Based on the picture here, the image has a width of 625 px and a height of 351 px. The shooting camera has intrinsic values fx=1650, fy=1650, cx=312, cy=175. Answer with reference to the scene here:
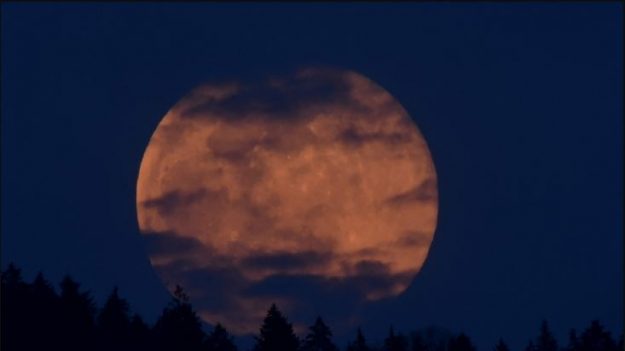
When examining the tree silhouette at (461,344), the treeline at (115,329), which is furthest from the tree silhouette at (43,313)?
the tree silhouette at (461,344)

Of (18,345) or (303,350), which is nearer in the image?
(18,345)

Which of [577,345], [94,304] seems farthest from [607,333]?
[94,304]

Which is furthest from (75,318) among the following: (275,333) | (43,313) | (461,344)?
(461,344)

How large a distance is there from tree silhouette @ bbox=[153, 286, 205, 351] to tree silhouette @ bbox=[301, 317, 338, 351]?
6815mm

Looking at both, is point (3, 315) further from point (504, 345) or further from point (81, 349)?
point (504, 345)

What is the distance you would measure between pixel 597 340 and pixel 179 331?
19192 mm

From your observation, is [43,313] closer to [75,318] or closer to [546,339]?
[75,318]

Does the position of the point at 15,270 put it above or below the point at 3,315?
above

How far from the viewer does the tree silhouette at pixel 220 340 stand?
78.7m

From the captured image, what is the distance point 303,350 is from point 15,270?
47.3 ft

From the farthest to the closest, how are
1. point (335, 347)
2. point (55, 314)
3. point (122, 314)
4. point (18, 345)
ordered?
point (335, 347)
point (122, 314)
point (55, 314)
point (18, 345)

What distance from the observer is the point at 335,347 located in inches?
3172

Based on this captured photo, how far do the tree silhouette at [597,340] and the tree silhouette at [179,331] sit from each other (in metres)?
17.7

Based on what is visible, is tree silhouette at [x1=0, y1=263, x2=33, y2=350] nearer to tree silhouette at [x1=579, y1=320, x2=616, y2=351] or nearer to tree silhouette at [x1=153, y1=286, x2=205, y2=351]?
tree silhouette at [x1=153, y1=286, x2=205, y2=351]
